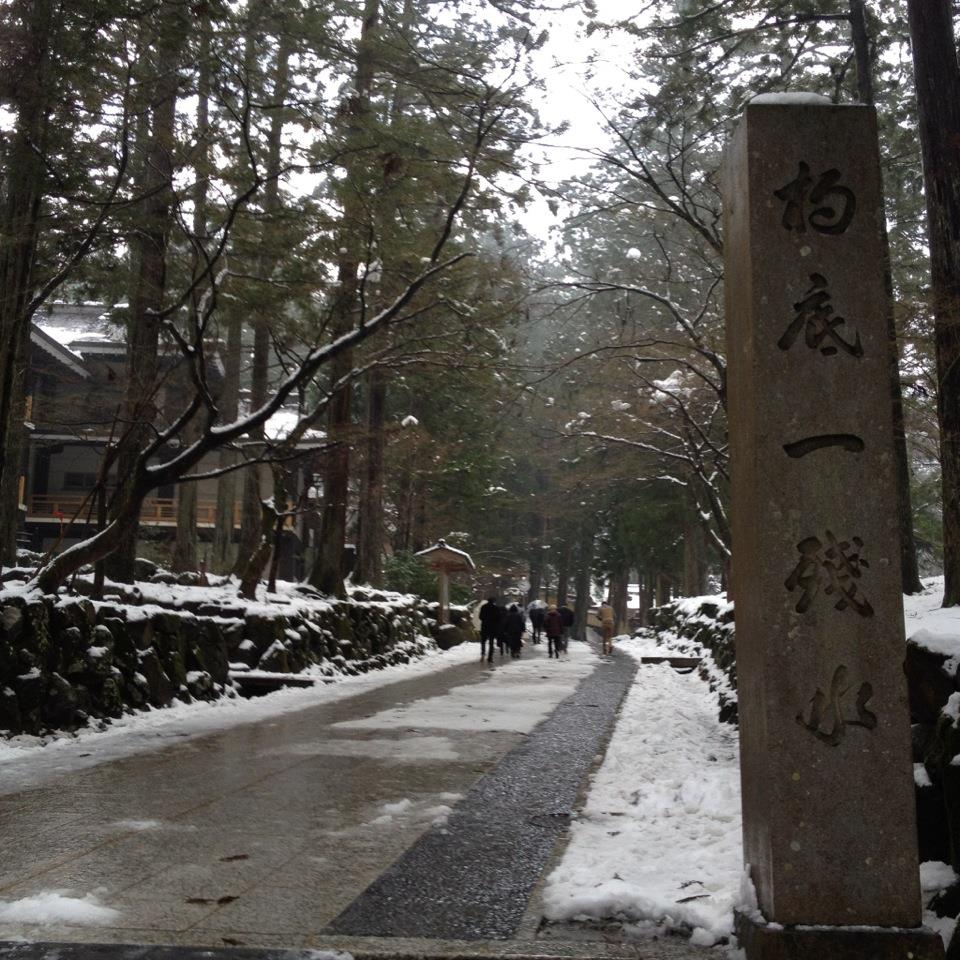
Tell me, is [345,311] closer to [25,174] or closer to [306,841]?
[25,174]

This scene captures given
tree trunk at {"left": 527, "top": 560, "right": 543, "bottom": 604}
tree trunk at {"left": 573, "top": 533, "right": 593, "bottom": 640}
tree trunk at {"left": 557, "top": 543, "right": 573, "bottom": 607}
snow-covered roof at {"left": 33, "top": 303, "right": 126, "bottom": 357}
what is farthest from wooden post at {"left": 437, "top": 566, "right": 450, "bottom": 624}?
tree trunk at {"left": 527, "top": 560, "right": 543, "bottom": 604}

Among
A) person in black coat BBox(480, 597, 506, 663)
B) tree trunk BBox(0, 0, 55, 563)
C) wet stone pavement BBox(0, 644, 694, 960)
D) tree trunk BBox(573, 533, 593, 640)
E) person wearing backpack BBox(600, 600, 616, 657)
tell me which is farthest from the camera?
tree trunk BBox(573, 533, 593, 640)

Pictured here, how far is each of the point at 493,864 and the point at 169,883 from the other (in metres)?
1.50

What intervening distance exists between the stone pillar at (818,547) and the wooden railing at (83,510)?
2541cm

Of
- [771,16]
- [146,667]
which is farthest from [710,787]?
[771,16]

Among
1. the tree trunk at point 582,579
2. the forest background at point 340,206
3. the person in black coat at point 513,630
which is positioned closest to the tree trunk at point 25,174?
the forest background at point 340,206

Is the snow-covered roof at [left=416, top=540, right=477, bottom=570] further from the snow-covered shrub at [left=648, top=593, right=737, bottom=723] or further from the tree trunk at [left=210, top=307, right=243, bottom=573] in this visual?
the snow-covered shrub at [left=648, top=593, right=737, bottom=723]

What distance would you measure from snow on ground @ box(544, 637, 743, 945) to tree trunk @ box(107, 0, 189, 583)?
6.62m

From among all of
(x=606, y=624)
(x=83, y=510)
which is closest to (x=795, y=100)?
(x=606, y=624)

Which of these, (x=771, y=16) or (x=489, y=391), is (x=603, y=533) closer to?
(x=489, y=391)

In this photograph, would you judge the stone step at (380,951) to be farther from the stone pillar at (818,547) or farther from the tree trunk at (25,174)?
the tree trunk at (25,174)

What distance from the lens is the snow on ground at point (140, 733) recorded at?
23.0ft

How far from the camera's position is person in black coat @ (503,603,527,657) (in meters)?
23.9

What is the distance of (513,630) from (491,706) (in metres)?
12.8
